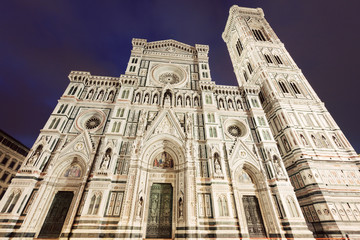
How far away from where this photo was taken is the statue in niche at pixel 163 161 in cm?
1417

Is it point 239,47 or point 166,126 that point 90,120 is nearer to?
point 166,126

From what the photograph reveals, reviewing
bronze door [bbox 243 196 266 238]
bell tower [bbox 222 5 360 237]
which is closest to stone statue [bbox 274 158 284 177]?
bell tower [bbox 222 5 360 237]

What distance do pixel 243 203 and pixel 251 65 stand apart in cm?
2057

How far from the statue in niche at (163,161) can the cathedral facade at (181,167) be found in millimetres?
90

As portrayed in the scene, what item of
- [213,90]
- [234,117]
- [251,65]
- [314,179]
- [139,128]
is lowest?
[314,179]

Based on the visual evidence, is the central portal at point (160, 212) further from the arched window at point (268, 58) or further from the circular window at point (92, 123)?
the arched window at point (268, 58)

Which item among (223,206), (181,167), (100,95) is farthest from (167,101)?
(223,206)

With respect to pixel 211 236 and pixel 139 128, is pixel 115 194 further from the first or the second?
pixel 211 236

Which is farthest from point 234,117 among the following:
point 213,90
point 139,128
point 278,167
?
point 139,128

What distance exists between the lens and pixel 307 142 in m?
16.1

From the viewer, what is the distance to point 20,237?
1017cm

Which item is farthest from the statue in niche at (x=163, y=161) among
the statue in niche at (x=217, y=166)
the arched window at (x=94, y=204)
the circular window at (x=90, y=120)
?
the circular window at (x=90, y=120)

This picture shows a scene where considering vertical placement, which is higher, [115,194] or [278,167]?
[278,167]

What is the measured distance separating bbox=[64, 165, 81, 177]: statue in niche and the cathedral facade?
0.26 ft
